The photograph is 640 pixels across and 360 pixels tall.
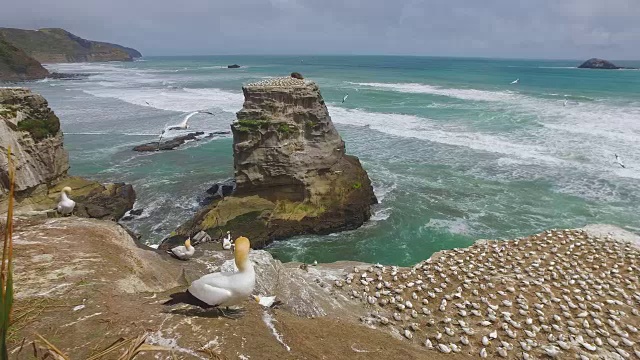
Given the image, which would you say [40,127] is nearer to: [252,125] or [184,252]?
[252,125]

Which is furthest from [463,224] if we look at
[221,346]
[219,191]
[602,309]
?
[221,346]

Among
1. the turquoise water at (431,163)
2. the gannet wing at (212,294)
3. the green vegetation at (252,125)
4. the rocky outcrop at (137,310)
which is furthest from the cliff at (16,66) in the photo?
the gannet wing at (212,294)

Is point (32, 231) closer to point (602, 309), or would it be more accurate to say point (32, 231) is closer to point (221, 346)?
point (221, 346)

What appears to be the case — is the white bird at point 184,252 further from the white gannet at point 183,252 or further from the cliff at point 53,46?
the cliff at point 53,46

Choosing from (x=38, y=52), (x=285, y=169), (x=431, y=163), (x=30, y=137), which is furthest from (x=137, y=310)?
(x=38, y=52)

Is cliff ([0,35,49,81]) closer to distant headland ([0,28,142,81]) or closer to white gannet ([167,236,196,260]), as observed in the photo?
distant headland ([0,28,142,81])

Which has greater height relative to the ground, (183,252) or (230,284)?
(230,284)
